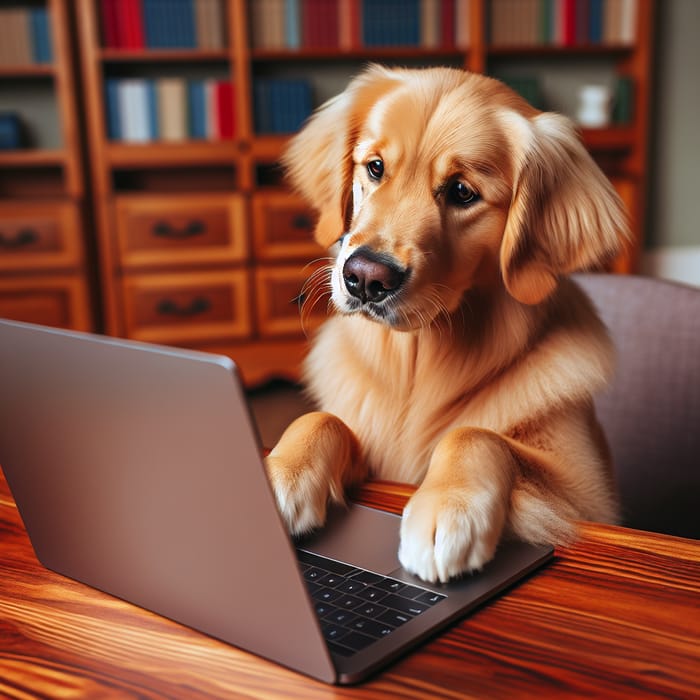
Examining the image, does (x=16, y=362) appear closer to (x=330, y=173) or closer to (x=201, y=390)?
(x=201, y=390)

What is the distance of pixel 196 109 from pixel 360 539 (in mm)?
3123

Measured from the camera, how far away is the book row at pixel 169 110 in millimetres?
3410

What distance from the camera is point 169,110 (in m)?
3.45

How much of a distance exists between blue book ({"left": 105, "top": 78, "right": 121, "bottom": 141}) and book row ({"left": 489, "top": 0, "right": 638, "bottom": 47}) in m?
1.75

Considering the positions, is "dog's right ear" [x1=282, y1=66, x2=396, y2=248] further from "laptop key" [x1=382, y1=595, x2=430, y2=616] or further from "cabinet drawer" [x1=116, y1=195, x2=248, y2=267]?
"cabinet drawer" [x1=116, y1=195, x2=248, y2=267]

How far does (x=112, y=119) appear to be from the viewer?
3.44m

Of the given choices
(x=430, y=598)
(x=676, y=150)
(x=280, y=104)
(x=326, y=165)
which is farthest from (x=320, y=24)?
(x=430, y=598)

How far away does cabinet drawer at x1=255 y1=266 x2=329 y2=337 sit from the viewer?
3508mm

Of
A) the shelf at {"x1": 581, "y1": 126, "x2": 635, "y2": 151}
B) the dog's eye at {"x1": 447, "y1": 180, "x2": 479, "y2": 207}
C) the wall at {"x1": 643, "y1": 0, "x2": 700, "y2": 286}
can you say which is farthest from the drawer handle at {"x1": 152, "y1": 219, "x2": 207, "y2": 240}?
the dog's eye at {"x1": 447, "y1": 180, "x2": 479, "y2": 207}

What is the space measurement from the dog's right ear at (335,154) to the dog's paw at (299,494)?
463mm

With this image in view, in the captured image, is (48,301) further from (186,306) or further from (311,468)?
(311,468)

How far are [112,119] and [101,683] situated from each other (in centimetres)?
332

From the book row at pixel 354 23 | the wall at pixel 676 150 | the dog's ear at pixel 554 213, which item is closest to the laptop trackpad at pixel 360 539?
the dog's ear at pixel 554 213

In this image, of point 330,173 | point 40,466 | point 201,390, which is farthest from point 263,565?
point 330,173
